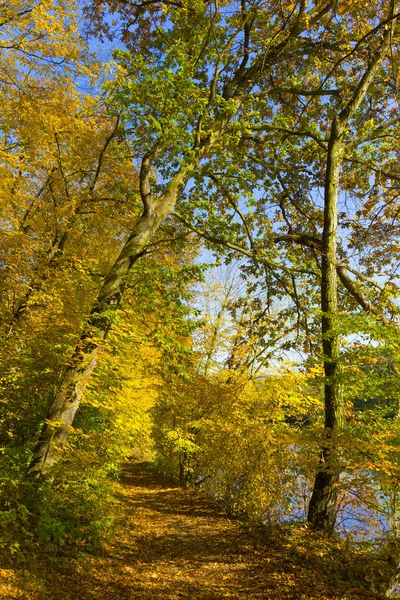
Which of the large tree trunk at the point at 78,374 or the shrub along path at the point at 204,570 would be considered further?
the large tree trunk at the point at 78,374

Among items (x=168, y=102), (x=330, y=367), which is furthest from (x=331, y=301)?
(x=168, y=102)

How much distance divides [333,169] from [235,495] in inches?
289

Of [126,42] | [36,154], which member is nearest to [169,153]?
[126,42]

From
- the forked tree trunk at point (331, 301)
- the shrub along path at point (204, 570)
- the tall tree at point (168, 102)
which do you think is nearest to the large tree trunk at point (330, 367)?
the forked tree trunk at point (331, 301)

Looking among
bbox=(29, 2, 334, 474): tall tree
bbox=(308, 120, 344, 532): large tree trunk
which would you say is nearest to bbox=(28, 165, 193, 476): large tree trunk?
bbox=(29, 2, 334, 474): tall tree

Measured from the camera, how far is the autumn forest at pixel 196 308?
448cm

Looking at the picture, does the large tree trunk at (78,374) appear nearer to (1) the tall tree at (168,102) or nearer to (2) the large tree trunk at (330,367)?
(1) the tall tree at (168,102)

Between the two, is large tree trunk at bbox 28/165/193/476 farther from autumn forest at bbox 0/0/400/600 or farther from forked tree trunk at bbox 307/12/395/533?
forked tree trunk at bbox 307/12/395/533

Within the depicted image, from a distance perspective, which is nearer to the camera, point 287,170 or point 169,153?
point 169,153

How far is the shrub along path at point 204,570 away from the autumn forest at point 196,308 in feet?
0.15

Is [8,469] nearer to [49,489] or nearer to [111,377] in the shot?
[49,489]

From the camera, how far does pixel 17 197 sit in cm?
671

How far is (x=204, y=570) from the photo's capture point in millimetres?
5070

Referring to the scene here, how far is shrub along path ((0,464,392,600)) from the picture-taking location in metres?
4.02
